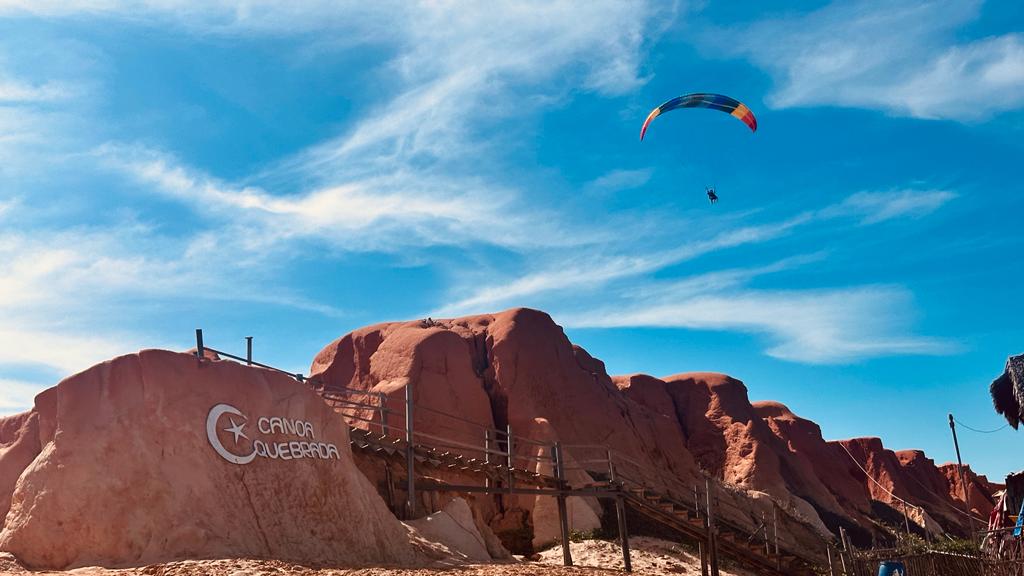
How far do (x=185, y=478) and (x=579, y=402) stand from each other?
2686 centimetres

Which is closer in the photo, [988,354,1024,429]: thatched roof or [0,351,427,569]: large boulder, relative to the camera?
[0,351,427,569]: large boulder

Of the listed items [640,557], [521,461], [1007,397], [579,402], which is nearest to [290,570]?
[640,557]

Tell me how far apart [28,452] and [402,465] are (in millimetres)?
8019

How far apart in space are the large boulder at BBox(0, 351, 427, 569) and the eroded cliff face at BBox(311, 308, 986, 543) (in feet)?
50.4

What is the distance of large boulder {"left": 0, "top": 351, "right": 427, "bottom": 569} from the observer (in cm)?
1478

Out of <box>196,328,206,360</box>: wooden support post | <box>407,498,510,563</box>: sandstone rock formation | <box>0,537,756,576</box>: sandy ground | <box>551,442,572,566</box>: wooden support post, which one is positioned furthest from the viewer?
<box>551,442,572,566</box>: wooden support post

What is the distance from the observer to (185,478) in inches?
607

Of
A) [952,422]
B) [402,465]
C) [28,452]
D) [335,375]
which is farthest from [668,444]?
[28,452]

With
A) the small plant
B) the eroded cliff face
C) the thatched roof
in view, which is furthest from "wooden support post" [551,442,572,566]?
the thatched roof

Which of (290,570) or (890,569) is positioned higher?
(290,570)

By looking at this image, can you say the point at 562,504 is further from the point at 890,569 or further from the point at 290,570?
the point at 890,569

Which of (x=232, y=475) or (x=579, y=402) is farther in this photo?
(x=579, y=402)

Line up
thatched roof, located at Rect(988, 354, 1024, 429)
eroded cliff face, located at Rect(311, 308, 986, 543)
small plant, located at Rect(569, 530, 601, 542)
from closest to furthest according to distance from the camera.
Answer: thatched roof, located at Rect(988, 354, 1024, 429) → small plant, located at Rect(569, 530, 601, 542) → eroded cliff face, located at Rect(311, 308, 986, 543)

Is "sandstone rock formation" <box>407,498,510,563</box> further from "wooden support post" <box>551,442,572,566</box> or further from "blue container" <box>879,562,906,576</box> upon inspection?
"blue container" <box>879,562,906,576</box>
